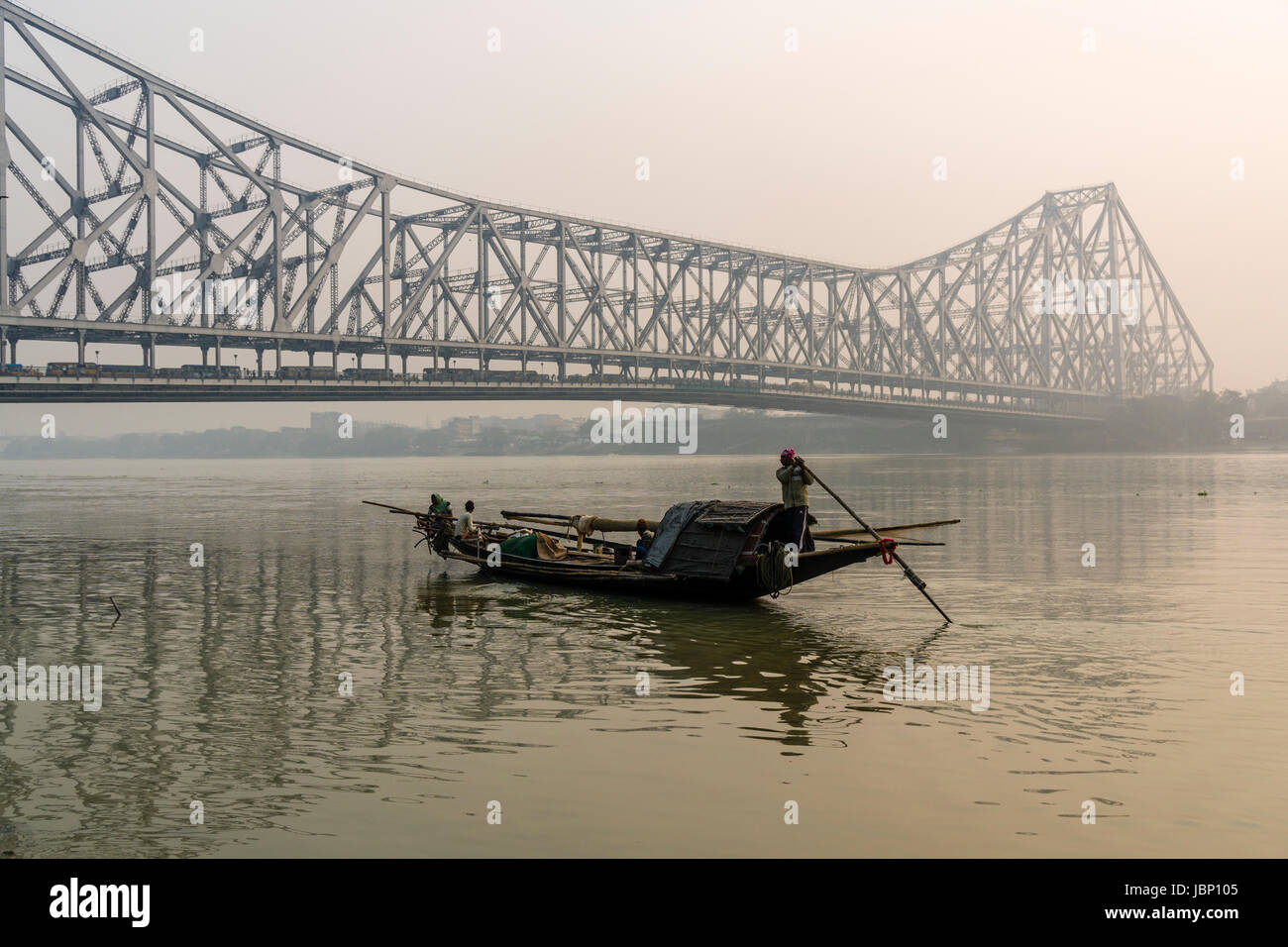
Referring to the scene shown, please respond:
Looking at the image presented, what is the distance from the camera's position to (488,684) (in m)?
12.6

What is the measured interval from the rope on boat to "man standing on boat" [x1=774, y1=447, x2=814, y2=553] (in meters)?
0.33

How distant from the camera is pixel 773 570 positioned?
17.9 metres

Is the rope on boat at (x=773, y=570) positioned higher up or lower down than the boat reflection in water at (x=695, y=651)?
higher up

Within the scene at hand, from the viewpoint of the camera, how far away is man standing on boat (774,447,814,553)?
17.8 m

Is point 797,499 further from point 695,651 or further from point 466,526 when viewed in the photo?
point 466,526

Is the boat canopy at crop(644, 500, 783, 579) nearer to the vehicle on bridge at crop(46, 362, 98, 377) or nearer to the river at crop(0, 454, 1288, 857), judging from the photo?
the river at crop(0, 454, 1288, 857)

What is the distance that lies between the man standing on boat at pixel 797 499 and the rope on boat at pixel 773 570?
33 cm

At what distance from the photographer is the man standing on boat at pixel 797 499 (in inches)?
701

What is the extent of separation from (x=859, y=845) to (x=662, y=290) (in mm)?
113542

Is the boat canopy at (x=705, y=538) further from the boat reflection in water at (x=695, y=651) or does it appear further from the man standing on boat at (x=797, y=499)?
the boat reflection in water at (x=695, y=651)

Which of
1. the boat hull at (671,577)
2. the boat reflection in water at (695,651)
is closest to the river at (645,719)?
the boat reflection in water at (695,651)

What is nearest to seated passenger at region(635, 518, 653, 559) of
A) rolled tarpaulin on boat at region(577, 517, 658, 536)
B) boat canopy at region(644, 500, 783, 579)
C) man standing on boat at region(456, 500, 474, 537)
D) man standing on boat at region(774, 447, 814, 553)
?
rolled tarpaulin on boat at region(577, 517, 658, 536)
